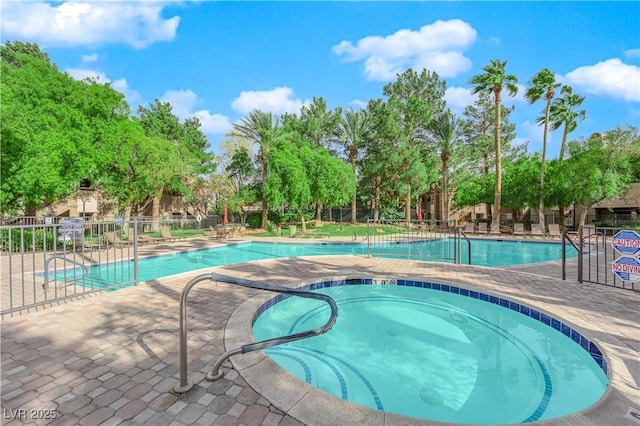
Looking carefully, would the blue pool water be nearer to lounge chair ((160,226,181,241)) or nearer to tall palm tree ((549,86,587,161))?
lounge chair ((160,226,181,241))

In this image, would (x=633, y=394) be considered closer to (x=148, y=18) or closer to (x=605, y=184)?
(x=148, y=18)

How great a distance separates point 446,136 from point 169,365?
26088 mm

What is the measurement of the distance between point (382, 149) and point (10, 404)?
25.8m

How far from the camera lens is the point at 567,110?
63.9 ft

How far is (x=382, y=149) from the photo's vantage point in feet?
84.1

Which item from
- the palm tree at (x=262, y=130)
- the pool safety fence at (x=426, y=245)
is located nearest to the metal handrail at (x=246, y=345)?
the pool safety fence at (x=426, y=245)

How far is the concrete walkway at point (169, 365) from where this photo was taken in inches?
83.7

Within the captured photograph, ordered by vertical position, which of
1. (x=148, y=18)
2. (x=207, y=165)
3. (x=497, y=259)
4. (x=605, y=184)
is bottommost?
(x=497, y=259)

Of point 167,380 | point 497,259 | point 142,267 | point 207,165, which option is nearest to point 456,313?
point 167,380

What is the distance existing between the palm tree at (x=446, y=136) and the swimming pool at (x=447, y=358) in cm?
2165

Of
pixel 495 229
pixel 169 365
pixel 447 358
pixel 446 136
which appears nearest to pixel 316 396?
pixel 169 365

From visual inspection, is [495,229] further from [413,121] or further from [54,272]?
[54,272]

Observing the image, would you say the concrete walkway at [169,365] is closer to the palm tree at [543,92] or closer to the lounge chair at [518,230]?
the lounge chair at [518,230]

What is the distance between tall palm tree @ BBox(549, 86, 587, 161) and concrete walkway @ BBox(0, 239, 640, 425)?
19.5 metres
